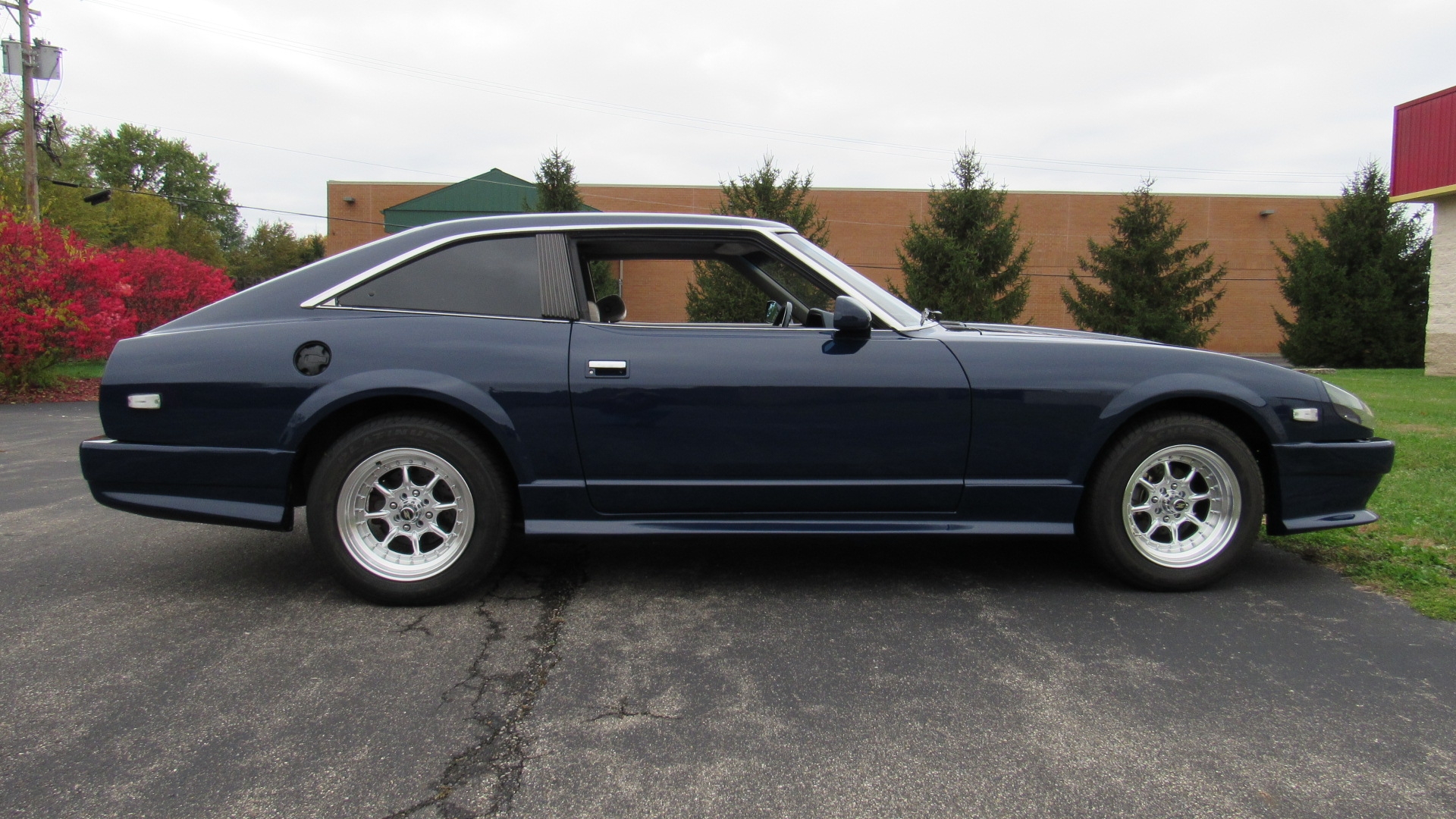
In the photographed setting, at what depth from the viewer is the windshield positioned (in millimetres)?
3453

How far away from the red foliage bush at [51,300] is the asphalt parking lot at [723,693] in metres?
11.4

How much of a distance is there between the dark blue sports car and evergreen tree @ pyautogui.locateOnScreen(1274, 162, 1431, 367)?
848 inches

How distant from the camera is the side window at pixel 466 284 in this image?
3.32 meters

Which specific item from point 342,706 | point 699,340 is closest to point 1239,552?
point 699,340

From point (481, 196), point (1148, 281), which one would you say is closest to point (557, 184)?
point (481, 196)

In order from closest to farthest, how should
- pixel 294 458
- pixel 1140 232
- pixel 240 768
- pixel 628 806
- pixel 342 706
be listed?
pixel 628 806, pixel 240 768, pixel 342 706, pixel 294 458, pixel 1140 232

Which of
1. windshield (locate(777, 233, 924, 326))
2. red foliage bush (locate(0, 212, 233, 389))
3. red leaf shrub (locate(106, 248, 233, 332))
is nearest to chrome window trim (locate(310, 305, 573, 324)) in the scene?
windshield (locate(777, 233, 924, 326))

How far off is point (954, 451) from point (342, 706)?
7.46ft

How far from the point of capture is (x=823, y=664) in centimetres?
268

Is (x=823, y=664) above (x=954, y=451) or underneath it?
underneath

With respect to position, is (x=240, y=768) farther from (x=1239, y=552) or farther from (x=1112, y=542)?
(x=1239, y=552)

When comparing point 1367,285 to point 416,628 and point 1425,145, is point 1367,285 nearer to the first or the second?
point 1425,145

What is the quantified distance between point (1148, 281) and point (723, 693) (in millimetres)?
22013

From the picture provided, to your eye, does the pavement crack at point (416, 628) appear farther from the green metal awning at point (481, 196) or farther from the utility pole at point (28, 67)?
the green metal awning at point (481, 196)
